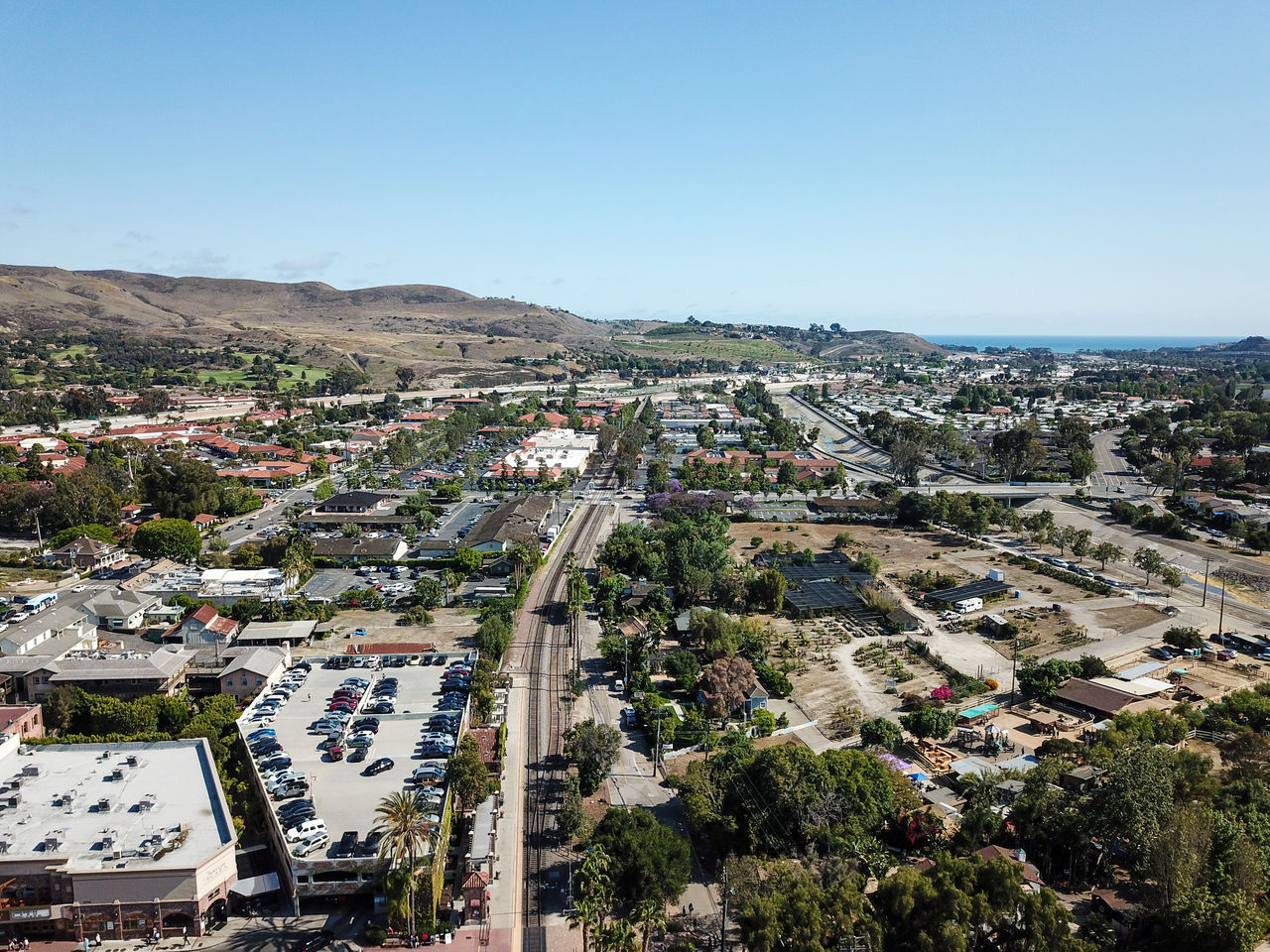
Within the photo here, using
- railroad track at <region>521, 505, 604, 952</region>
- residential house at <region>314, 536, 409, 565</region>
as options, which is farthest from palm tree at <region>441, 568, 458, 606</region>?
residential house at <region>314, 536, 409, 565</region>

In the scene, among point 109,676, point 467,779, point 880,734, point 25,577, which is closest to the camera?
point 467,779

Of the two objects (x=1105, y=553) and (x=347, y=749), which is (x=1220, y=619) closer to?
(x=1105, y=553)

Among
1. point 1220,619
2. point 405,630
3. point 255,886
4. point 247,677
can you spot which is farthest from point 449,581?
point 1220,619

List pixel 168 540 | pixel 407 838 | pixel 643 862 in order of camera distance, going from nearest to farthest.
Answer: pixel 643 862, pixel 407 838, pixel 168 540

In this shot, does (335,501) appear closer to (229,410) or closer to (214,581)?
(214,581)

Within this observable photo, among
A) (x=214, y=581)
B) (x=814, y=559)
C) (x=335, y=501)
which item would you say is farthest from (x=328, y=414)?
(x=814, y=559)

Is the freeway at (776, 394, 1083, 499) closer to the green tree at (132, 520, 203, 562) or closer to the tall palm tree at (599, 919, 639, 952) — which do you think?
the green tree at (132, 520, 203, 562)
